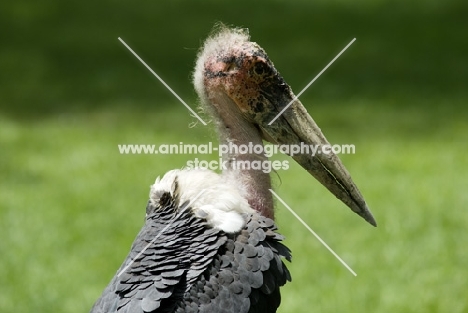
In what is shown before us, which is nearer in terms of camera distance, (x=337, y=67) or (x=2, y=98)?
(x=2, y=98)

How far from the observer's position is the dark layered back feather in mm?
3488

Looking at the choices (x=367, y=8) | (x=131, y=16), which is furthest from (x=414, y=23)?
(x=131, y=16)

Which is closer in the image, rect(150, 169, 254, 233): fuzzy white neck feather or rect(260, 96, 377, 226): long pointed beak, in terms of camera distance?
rect(150, 169, 254, 233): fuzzy white neck feather

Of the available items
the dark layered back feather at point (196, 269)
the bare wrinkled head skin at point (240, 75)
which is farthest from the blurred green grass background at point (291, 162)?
the dark layered back feather at point (196, 269)

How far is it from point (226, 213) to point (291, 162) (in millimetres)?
5383

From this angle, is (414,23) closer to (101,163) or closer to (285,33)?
(285,33)

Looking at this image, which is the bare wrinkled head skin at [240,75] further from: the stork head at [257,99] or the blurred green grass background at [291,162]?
the blurred green grass background at [291,162]

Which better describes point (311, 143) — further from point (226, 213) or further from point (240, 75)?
point (226, 213)

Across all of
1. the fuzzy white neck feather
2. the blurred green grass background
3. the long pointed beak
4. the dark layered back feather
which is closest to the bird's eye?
the long pointed beak

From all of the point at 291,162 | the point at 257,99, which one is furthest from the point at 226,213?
the point at 291,162

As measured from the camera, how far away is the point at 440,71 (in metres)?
12.0

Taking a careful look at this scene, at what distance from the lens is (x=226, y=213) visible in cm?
376

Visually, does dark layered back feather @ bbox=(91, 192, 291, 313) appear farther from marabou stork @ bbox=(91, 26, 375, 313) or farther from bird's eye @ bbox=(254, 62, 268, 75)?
bird's eye @ bbox=(254, 62, 268, 75)

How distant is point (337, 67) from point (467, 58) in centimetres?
181
